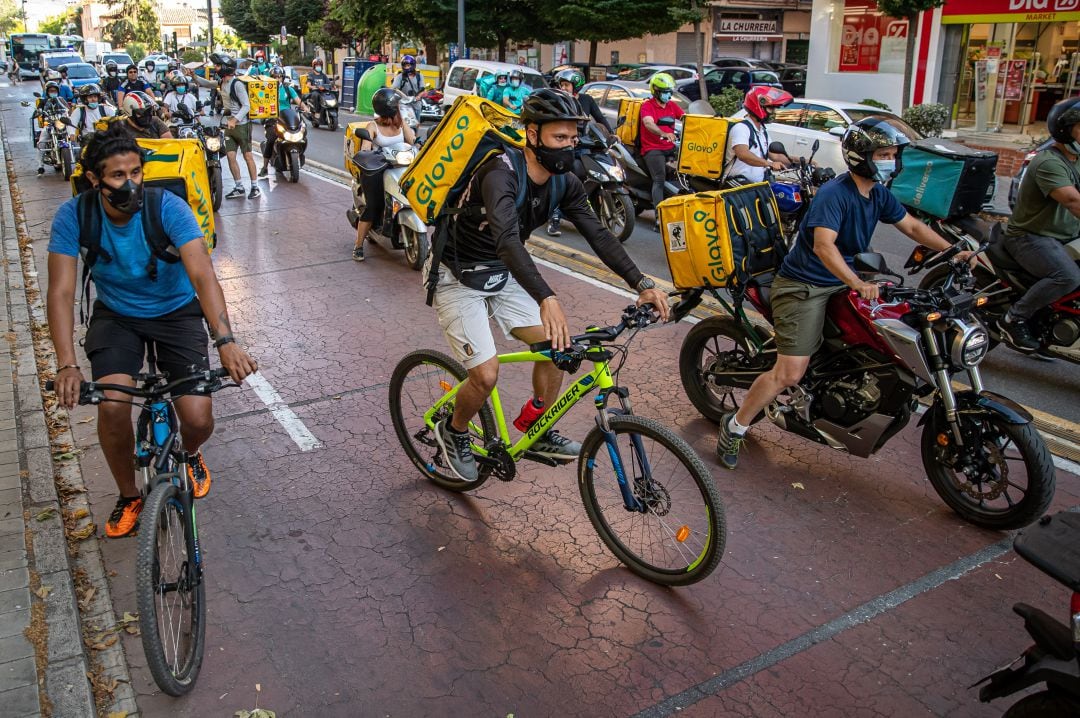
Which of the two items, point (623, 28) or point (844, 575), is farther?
point (623, 28)

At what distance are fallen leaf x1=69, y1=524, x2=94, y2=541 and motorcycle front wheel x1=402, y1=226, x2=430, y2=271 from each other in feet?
17.5

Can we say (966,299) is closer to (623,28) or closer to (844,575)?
(844,575)

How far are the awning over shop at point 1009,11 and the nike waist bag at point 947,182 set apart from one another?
46.4ft

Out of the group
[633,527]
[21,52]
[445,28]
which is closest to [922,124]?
[633,527]

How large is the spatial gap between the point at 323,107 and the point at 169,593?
22666mm

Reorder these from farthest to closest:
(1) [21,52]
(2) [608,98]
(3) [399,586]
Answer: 1. (1) [21,52]
2. (2) [608,98]
3. (3) [399,586]

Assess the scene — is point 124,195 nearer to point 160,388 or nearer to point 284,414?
point 160,388

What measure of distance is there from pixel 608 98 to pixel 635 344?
11.4 m

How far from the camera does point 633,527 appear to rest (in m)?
4.18

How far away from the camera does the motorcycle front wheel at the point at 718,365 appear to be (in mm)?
5387

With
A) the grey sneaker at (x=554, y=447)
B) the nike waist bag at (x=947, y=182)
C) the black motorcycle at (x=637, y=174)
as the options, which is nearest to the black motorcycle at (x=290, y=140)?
the black motorcycle at (x=637, y=174)

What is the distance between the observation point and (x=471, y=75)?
22609mm

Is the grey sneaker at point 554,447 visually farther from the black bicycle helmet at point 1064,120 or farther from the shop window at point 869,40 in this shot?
the shop window at point 869,40

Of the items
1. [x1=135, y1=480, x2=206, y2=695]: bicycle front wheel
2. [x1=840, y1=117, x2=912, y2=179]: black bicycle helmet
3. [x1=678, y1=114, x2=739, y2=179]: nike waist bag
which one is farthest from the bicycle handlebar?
[x1=678, y1=114, x2=739, y2=179]: nike waist bag
